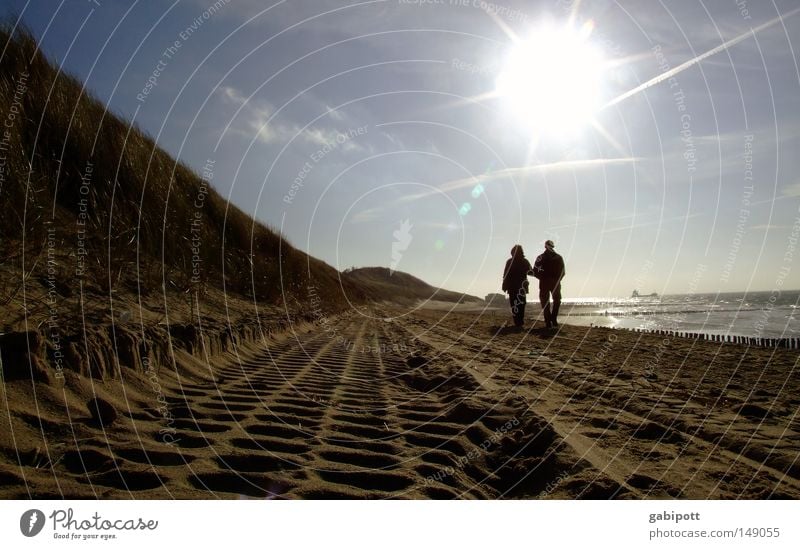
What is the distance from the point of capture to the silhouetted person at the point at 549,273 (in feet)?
45.7

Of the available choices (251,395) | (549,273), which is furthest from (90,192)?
(549,273)

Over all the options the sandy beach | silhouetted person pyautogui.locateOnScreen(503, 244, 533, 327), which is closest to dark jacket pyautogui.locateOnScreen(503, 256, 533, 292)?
silhouetted person pyautogui.locateOnScreen(503, 244, 533, 327)

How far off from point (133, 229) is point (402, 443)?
19.5 ft

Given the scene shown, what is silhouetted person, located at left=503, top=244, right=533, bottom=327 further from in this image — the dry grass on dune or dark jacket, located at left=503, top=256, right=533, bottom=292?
the dry grass on dune

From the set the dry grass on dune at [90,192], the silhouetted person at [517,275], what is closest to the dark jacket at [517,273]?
the silhouetted person at [517,275]

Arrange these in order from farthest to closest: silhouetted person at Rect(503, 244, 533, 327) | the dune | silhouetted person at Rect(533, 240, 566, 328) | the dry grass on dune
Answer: silhouetted person at Rect(503, 244, 533, 327), silhouetted person at Rect(533, 240, 566, 328), the dry grass on dune, the dune

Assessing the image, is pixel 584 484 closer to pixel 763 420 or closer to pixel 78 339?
pixel 763 420

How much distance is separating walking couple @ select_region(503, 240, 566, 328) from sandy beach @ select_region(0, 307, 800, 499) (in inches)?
304

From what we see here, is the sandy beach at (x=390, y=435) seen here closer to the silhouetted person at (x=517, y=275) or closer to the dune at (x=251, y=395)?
the dune at (x=251, y=395)

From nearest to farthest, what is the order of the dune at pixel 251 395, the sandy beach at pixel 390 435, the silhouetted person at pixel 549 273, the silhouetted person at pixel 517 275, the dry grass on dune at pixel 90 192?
the sandy beach at pixel 390 435 < the dune at pixel 251 395 < the dry grass on dune at pixel 90 192 < the silhouetted person at pixel 549 273 < the silhouetted person at pixel 517 275

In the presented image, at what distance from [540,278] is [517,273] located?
56.0 inches

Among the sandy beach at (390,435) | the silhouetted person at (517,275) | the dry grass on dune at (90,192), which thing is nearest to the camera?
the sandy beach at (390,435)

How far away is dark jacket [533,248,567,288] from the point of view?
1393 cm

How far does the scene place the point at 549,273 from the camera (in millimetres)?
13984
